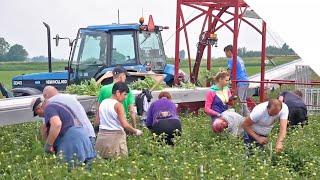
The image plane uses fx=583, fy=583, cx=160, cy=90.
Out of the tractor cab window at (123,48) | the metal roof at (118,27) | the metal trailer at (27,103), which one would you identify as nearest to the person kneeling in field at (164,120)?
the metal trailer at (27,103)

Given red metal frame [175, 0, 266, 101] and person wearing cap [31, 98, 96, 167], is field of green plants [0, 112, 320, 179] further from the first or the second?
red metal frame [175, 0, 266, 101]

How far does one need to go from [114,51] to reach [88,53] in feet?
2.27

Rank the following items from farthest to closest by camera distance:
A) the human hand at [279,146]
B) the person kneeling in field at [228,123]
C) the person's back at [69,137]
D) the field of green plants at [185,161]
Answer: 1. the person kneeling in field at [228,123]
2. the human hand at [279,146]
3. the person's back at [69,137]
4. the field of green plants at [185,161]

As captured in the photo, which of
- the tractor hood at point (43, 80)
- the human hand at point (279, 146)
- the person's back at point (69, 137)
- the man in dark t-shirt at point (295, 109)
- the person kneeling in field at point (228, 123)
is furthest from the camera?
the tractor hood at point (43, 80)

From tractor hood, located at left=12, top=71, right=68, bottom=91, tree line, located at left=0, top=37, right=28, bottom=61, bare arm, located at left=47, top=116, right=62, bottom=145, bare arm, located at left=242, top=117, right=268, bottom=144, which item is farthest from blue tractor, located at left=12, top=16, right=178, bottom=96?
tree line, located at left=0, top=37, right=28, bottom=61

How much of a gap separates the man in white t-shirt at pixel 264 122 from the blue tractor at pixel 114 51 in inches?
213

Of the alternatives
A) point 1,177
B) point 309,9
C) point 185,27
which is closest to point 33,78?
point 185,27

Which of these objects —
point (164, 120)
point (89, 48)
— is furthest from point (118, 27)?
point (164, 120)

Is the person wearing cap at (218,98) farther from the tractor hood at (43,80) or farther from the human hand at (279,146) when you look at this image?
the tractor hood at (43,80)

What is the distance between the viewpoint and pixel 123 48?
1295cm

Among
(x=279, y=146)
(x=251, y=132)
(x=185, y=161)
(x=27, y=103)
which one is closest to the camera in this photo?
(x=185, y=161)

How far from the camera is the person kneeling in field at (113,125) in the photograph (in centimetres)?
680

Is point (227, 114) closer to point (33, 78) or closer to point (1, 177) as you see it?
point (1, 177)

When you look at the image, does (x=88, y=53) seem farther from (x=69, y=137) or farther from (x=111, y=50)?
(x=69, y=137)
